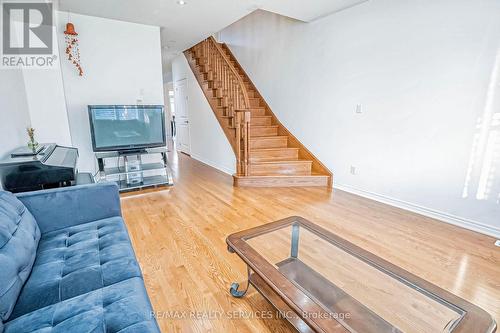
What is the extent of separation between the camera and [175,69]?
6.49 metres

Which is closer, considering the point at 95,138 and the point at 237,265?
the point at 237,265

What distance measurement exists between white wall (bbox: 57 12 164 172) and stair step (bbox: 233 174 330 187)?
2.04 m

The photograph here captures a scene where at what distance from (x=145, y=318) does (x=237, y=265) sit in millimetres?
1056

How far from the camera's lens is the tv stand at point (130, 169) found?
3603mm

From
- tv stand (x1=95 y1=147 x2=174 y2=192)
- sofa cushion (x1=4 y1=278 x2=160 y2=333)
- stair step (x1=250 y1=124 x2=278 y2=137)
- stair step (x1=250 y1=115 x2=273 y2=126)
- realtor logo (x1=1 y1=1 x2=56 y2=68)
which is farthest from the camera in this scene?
stair step (x1=250 y1=115 x2=273 y2=126)

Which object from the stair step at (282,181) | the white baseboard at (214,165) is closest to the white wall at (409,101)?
the stair step at (282,181)

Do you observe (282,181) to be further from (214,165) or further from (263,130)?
(214,165)

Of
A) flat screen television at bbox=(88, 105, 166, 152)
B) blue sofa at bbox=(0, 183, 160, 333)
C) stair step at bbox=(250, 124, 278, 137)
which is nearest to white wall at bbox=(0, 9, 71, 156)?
flat screen television at bbox=(88, 105, 166, 152)

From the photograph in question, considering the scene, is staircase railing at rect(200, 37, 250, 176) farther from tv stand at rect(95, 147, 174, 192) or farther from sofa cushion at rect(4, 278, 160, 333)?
sofa cushion at rect(4, 278, 160, 333)

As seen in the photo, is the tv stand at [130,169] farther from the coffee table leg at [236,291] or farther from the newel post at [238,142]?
the coffee table leg at [236,291]

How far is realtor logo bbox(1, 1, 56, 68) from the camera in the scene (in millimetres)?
2646

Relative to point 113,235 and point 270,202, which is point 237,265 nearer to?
point 113,235

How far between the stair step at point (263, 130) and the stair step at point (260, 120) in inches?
8.7

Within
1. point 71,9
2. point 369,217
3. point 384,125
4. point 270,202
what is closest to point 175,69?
point 71,9
